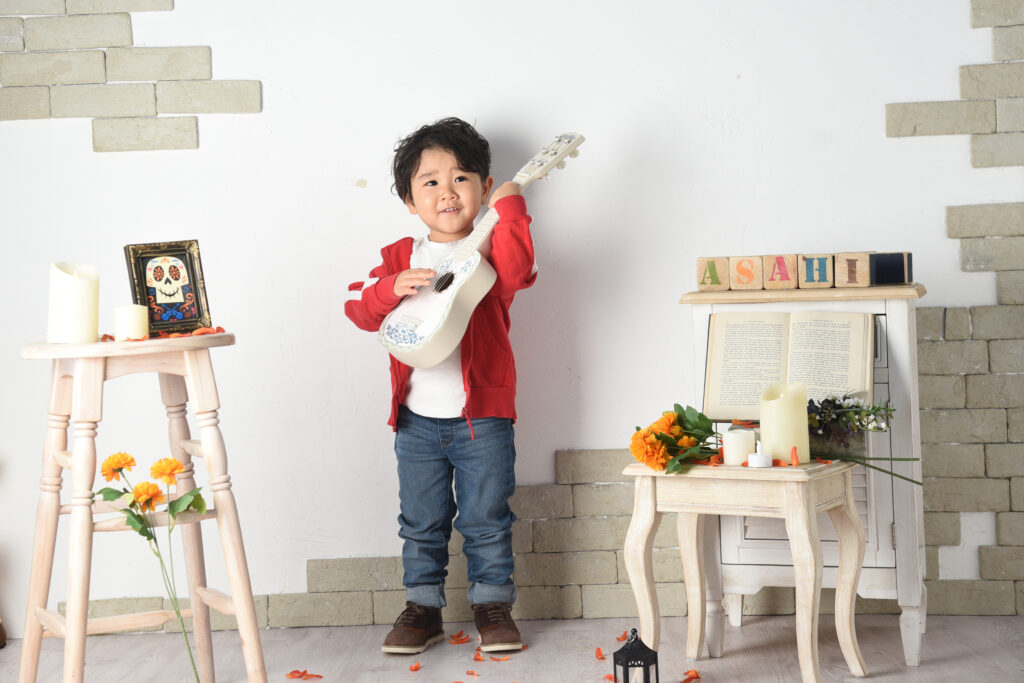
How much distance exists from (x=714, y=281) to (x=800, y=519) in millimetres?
645

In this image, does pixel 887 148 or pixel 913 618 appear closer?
pixel 913 618

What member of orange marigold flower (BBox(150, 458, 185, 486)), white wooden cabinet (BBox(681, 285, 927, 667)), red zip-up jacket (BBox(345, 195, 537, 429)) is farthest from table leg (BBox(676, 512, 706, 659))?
orange marigold flower (BBox(150, 458, 185, 486))

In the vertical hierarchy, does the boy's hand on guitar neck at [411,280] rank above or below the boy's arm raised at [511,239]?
below

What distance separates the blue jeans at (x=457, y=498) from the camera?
7.93 feet

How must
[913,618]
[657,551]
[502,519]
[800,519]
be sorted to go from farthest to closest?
[657,551] → [502,519] → [913,618] → [800,519]

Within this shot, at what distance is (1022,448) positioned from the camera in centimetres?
249

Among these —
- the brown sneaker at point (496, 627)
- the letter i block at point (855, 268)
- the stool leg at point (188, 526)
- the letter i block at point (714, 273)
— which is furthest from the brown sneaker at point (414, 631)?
the letter i block at point (855, 268)

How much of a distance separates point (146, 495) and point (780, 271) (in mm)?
1483

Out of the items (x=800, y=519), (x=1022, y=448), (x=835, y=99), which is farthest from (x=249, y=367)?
(x=1022, y=448)

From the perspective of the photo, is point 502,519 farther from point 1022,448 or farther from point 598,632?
point 1022,448

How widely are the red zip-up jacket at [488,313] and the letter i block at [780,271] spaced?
→ 57 cm

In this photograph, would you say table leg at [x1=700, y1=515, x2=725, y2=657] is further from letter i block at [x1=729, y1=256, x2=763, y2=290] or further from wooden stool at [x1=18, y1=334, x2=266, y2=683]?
wooden stool at [x1=18, y1=334, x2=266, y2=683]

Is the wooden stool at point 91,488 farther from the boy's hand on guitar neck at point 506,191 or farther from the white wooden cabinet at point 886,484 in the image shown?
the white wooden cabinet at point 886,484

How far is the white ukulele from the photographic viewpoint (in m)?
2.20
